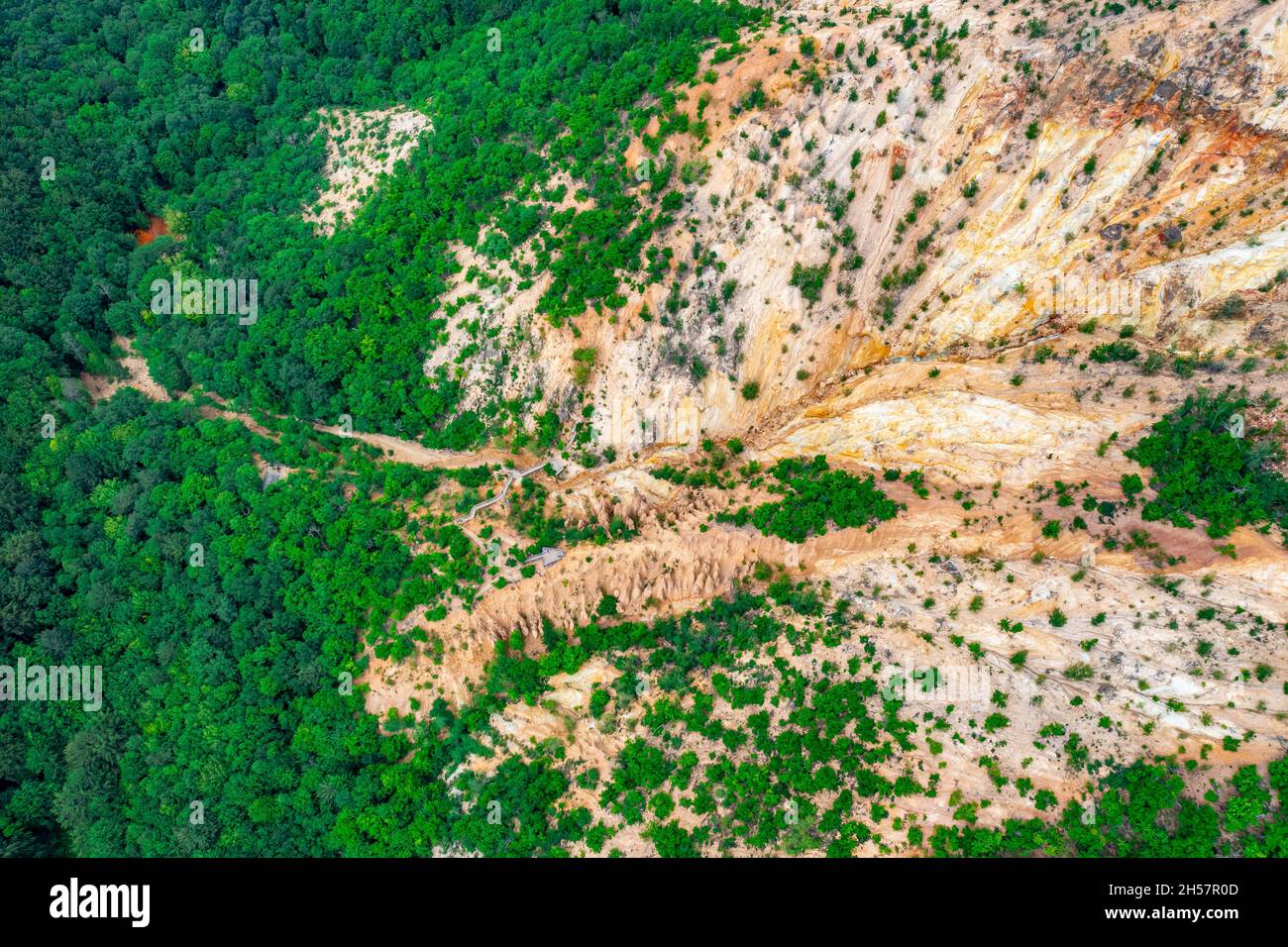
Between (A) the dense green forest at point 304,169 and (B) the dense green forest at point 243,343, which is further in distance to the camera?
(A) the dense green forest at point 304,169

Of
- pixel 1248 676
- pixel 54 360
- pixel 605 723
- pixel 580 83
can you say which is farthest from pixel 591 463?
pixel 54 360

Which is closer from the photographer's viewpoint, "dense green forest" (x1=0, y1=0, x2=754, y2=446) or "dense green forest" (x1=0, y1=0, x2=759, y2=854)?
"dense green forest" (x1=0, y1=0, x2=759, y2=854)

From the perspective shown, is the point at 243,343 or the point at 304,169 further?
the point at 304,169

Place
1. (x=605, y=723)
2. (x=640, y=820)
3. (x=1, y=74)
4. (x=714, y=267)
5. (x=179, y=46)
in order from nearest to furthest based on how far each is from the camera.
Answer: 1. (x=640, y=820)
2. (x=605, y=723)
3. (x=714, y=267)
4. (x=1, y=74)
5. (x=179, y=46)

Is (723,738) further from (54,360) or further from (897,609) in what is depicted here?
(54,360)

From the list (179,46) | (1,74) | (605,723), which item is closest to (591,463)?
(605,723)

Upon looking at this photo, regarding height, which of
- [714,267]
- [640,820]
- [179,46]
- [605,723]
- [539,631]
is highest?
[179,46]

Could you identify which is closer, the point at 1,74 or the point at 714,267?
the point at 714,267

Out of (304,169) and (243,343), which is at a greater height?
(304,169)

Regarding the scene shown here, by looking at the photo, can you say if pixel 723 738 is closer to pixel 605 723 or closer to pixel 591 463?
pixel 605 723

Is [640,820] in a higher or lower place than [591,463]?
lower

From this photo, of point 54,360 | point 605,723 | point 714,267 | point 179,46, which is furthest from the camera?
point 179,46
